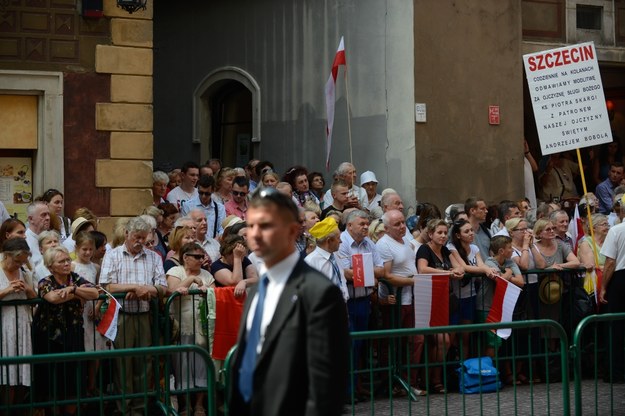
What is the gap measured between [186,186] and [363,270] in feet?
14.9

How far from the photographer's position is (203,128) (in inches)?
831

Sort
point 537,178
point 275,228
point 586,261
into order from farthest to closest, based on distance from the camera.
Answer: point 537,178
point 586,261
point 275,228

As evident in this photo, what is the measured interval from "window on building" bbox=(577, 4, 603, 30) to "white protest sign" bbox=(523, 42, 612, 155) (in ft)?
21.7

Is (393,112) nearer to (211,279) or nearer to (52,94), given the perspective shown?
(52,94)

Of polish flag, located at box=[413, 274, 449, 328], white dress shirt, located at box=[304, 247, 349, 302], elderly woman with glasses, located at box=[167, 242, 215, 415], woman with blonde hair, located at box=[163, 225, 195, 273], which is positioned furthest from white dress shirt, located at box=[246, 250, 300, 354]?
polish flag, located at box=[413, 274, 449, 328]

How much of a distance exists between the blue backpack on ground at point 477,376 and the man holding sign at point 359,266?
146 cm

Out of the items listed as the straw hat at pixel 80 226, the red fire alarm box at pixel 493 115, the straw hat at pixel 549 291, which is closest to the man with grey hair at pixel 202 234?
the straw hat at pixel 80 226

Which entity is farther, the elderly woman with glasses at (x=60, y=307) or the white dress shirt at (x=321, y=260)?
the white dress shirt at (x=321, y=260)

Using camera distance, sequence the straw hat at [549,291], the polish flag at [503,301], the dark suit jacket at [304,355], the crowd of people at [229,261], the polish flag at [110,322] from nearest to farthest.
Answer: the dark suit jacket at [304,355] < the crowd of people at [229,261] < the polish flag at [110,322] < the polish flag at [503,301] < the straw hat at [549,291]

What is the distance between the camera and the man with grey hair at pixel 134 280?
10977mm

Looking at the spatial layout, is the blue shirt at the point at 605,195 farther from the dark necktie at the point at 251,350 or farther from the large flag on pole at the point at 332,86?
the dark necktie at the point at 251,350

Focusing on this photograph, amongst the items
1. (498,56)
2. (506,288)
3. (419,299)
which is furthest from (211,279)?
(498,56)

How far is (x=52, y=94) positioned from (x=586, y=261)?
21.6 feet

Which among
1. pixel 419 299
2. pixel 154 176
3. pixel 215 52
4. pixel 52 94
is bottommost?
pixel 419 299
